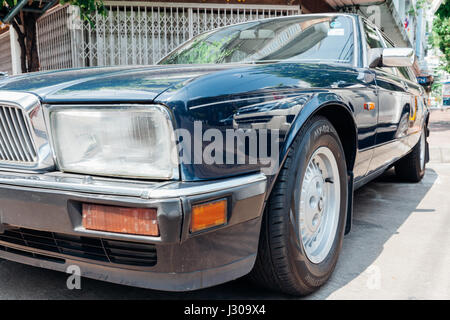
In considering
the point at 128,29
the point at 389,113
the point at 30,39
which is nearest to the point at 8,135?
the point at 389,113

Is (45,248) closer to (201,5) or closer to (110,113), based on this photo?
(110,113)

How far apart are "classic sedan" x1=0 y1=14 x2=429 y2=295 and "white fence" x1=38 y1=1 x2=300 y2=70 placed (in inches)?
222

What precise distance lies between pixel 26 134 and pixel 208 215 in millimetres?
751

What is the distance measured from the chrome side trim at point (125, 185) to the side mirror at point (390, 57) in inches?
60.4

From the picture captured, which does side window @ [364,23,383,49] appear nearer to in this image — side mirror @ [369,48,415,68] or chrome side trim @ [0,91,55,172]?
side mirror @ [369,48,415,68]

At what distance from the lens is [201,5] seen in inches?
302

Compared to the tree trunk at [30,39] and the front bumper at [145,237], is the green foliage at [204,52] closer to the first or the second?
the front bumper at [145,237]

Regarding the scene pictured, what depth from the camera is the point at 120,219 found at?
1355mm

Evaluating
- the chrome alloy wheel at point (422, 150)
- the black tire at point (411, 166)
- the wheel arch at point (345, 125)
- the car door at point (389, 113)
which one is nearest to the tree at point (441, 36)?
the chrome alloy wheel at point (422, 150)

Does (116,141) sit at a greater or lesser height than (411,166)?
greater

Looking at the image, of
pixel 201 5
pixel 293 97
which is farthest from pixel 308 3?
pixel 293 97

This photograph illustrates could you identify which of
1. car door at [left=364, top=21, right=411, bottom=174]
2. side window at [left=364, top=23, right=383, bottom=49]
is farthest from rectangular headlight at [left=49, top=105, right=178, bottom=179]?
side window at [left=364, top=23, right=383, bottom=49]

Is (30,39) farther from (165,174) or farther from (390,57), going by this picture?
(165,174)
